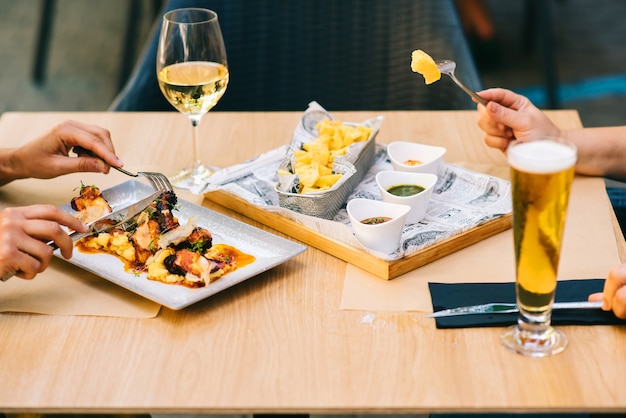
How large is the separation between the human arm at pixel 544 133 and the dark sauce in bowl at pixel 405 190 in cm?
21

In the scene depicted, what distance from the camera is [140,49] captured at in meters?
4.87

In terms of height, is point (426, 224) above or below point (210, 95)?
below

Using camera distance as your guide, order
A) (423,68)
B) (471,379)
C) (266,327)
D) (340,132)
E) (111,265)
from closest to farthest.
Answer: (471,379), (266,327), (111,265), (423,68), (340,132)

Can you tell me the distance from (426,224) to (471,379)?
1.32 ft

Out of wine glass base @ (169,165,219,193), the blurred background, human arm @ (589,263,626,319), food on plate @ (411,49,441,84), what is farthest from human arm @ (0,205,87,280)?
the blurred background

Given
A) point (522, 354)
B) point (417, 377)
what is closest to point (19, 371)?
point (417, 377)

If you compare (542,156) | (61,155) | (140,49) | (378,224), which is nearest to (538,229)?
(542,156)

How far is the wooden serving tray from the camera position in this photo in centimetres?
130

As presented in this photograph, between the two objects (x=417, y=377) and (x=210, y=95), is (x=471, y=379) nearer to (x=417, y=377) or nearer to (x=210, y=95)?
(x=417, y=377)

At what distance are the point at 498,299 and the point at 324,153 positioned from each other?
1.44ft

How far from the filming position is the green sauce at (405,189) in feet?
4.77

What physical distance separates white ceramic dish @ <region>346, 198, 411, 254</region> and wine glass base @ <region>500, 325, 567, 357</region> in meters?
0.24

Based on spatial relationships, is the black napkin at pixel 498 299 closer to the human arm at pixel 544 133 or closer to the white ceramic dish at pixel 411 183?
the white ceramic dish at pixel 411 183

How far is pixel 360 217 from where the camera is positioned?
1.39m
